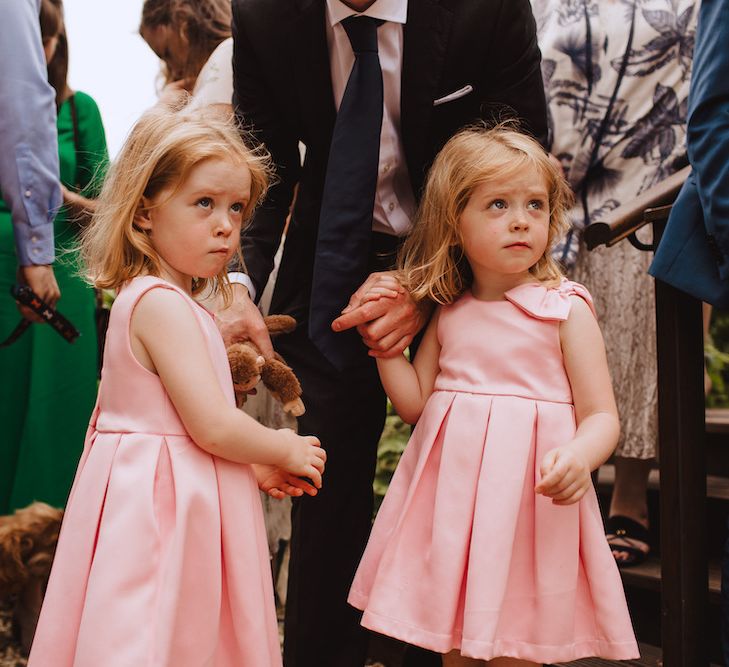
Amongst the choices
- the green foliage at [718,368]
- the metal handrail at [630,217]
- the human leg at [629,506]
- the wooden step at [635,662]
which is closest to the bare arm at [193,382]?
the metal handrail at [630,217]

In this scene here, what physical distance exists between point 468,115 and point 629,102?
112 centimetres

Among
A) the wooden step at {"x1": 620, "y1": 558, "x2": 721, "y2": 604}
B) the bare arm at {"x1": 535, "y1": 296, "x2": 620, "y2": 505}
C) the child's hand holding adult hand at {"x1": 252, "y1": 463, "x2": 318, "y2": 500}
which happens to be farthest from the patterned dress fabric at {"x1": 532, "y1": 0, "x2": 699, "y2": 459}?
the child's hand holding adult hand at {"x1": 252, "y1": 463, "x2": 318, "y2": 500}

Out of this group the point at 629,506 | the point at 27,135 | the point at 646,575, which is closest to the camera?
the point at 646,575

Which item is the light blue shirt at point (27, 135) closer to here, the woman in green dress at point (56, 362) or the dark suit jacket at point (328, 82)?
the woman in green dress at point (56, 362)

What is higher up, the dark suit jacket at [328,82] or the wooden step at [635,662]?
the dark suit jacket at [328,82]

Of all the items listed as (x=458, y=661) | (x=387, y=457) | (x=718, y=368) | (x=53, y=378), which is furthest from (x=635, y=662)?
(x=718, y=368)

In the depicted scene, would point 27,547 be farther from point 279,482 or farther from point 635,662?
point 635,662

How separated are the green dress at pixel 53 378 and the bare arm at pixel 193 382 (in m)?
1.68

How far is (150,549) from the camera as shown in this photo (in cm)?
162

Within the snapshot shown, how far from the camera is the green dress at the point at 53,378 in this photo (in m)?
3.33

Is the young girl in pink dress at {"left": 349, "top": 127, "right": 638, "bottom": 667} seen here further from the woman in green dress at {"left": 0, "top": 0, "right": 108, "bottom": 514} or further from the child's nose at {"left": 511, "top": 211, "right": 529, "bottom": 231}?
the woman in green dress at {"left": 0, "top": 0, "right": 108, "bottom": 514}

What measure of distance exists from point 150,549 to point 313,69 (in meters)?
1.16

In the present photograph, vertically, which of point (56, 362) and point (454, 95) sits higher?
point (454, 95)

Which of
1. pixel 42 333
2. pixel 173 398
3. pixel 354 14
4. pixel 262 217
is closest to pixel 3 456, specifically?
pixel 42 333
